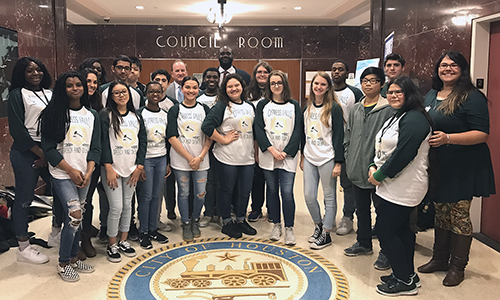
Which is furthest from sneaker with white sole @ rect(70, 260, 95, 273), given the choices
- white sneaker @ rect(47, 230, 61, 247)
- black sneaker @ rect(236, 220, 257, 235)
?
black sneaker @ rect(236, 220, 257, 235)

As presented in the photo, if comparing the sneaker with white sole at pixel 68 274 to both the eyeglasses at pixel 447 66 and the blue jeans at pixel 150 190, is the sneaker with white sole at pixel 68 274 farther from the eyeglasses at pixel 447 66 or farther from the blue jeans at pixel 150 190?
the eyeglasses at pixel 447 66

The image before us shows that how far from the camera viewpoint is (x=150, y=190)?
11.8 feet

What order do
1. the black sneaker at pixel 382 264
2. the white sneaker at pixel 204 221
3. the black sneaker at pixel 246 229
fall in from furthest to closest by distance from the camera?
the white sneaker at pixel 204 221 < the black sneaker at pixel 246 229 < the black sneaker at pixel 382 264

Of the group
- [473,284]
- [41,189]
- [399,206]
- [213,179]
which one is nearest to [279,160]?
[213,179]

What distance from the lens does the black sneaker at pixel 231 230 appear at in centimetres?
389

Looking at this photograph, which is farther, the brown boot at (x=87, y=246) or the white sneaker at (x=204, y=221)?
the white sneaker at (x=204, y=221)

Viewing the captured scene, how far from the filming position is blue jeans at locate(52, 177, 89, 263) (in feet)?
9.60

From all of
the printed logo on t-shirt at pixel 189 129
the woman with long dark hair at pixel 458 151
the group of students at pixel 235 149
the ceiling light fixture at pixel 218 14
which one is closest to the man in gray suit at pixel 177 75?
the group of students at pixel 235 149

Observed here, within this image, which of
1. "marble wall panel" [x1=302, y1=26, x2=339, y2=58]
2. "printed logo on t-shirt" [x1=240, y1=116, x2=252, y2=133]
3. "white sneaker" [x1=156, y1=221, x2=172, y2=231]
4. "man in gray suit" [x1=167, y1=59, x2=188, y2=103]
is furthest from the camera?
"marble wall panel" [x1=302, y1=26, x2=339, y2=58]

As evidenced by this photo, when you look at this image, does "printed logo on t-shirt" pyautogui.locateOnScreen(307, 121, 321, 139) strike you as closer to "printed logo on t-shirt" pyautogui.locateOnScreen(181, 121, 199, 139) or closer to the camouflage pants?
"printed logo on t-shirt" pyautogui.locateOnScreen(181, 121, 199, 139)

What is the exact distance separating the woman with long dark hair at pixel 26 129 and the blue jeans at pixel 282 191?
1.86 meters

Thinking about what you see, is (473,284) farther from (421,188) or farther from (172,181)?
(172,181)

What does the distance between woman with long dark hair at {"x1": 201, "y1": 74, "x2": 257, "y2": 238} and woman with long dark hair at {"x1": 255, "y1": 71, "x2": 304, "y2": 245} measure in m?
0.11

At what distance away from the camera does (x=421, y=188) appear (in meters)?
2.61
